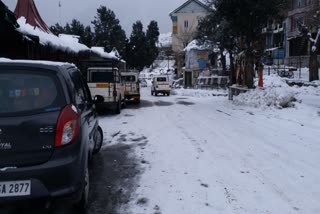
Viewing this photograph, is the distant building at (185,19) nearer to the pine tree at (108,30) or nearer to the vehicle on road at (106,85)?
the pine tree at (108,30)

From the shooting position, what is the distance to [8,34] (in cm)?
1101

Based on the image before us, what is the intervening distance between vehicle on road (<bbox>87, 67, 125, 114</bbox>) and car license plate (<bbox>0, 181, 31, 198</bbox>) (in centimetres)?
1249

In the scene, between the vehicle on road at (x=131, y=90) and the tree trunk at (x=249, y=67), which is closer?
the tree trunk at (x=249, y=67)

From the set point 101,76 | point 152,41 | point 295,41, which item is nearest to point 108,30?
point 152,41

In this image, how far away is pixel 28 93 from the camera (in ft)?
13.6

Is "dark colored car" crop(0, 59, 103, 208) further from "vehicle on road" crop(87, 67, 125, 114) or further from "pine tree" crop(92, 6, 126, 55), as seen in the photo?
"pine tree" crop(92, 6, 126, 55)

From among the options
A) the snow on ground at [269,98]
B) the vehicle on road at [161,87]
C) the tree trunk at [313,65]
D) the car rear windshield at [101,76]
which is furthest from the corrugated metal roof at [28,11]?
the tree trunk at [313,65]

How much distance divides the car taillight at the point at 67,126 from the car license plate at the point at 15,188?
52 centimetres

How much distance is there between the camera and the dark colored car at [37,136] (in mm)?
3871

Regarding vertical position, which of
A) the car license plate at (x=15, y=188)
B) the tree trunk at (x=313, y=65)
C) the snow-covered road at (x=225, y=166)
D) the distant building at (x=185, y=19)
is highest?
the distant building at (x=185, y=19)

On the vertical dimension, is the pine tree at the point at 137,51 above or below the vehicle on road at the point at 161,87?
above

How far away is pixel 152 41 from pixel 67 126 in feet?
256

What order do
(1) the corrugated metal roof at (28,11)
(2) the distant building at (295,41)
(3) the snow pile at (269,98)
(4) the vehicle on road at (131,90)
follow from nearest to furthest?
(3) the snow pile at (269,98), (1) the corrugated metal roof at (28,11), (4) the vehicle on road at (131,90), (2) the distant building at (295,41)

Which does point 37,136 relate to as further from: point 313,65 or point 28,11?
point 313,65
